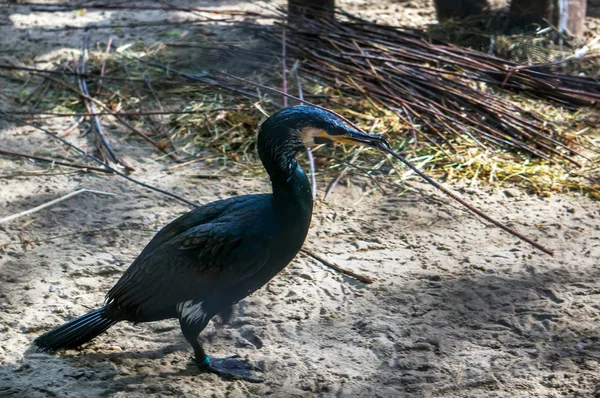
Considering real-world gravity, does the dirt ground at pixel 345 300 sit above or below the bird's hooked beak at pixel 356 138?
below

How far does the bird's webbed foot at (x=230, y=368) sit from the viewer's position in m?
3.33

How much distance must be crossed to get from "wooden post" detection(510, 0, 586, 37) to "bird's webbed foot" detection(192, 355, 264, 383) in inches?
181

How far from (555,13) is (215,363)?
4765mm

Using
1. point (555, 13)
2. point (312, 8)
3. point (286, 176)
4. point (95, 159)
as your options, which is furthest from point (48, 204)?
point (555, 13)

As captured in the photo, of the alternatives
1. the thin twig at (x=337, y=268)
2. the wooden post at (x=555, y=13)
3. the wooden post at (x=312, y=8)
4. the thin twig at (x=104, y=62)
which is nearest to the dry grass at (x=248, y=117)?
the thin twig at (x=104, y=62)

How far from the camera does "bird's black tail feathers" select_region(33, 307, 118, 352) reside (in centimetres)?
338

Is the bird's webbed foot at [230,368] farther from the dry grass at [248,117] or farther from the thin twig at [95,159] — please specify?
the dry grass at [248,117]

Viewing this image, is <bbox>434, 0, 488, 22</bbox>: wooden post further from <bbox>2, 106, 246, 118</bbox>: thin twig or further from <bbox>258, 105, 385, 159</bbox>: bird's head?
<bbox>258, 105, 385, 159</bbox>: bird's head

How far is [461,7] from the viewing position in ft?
22.8

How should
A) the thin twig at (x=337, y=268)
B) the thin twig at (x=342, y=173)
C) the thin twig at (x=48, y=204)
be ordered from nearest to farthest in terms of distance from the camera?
the thin twig at (x=337, y=268)
the thin twig at (x=48, y=204)
the thin twig at (x=342, y=173)

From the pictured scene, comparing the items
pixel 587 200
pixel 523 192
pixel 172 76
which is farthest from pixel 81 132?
pixel 587 200

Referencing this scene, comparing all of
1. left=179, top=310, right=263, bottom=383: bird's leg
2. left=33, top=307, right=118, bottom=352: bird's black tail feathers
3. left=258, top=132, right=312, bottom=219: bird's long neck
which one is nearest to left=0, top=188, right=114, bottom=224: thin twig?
left=33, top=307, right=118, bottom=352: bird's black tail feathers

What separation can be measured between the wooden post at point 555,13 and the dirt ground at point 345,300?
7.94 feet

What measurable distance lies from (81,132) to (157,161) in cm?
74
